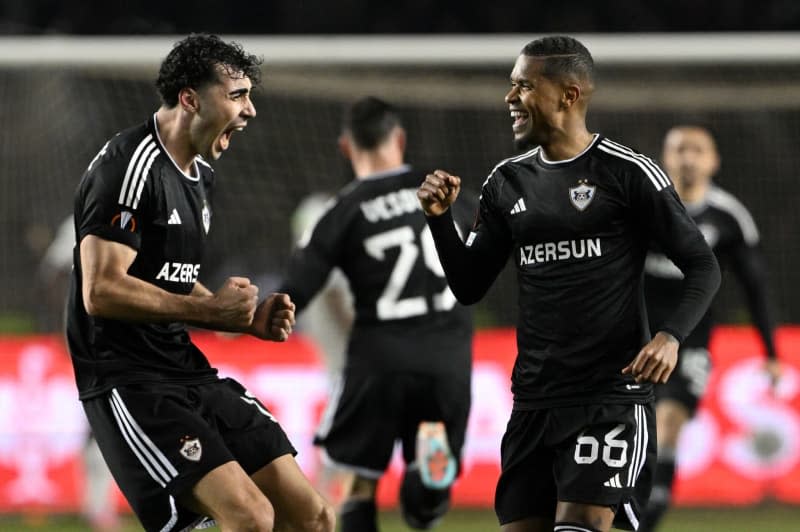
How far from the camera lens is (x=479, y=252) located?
201 inches

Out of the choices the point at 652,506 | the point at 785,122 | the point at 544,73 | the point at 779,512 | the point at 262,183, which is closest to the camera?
the point at 544,73

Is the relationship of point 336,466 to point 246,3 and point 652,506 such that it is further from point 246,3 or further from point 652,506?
point 246,3

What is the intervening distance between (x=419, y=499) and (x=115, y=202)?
2.68 metres

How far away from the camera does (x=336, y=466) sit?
22.6ft

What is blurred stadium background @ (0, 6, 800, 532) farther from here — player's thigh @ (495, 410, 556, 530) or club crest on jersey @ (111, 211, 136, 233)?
club crest on jersey @ (111, 211, 136, 233)

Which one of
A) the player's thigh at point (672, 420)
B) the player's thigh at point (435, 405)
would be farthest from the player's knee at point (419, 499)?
the player's thigh at point (672, 420)

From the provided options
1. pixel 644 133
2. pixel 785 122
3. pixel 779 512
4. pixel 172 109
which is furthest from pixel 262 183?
pixel 172 109

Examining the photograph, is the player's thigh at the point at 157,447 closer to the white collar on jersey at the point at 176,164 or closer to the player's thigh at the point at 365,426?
the white collar on jersey at the point at 176,164

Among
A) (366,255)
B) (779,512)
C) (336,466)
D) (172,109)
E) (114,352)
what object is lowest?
(779,512)

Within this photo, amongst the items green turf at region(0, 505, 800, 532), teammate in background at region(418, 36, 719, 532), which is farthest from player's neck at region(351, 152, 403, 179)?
green turf at region(0, 505, 800, 532)

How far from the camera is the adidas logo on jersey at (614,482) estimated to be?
187 inches

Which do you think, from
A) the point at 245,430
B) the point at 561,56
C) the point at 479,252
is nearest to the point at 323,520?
the point at 245,430

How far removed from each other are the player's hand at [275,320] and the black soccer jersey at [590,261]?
653 millimetres

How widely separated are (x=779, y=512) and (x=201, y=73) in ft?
22.3
